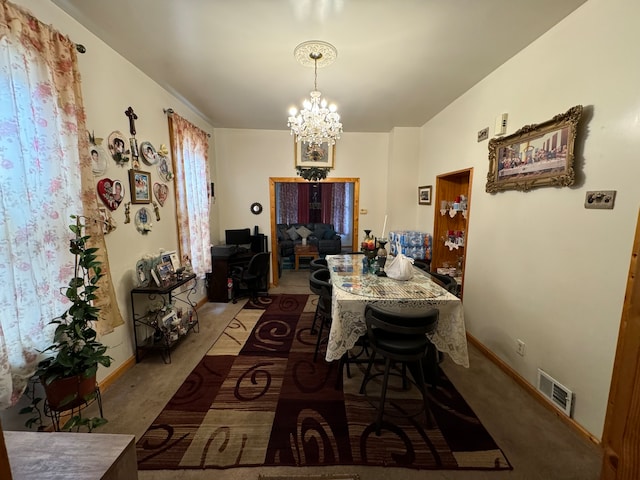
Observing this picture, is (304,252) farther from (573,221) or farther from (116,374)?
(573,221)

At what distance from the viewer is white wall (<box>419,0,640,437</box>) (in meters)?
1.51

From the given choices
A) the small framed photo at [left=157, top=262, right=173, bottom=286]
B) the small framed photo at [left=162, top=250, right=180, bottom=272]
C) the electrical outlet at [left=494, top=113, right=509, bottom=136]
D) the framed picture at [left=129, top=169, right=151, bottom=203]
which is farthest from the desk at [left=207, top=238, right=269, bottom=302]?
the electrical outlet at [left=494, top=113, right=509, bottom=136]

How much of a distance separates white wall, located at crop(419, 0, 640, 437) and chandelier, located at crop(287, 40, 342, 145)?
63.2 inches

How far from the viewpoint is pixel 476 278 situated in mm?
2875

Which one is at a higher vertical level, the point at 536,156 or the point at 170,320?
the point at 536,156

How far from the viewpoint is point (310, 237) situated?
759cm

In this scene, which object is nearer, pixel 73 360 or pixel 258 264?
pixel 73 360

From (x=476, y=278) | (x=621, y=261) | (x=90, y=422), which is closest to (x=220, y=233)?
(x=90, y=422)

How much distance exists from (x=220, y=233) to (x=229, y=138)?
1.71m

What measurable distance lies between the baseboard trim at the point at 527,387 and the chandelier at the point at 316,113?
2.68 meters

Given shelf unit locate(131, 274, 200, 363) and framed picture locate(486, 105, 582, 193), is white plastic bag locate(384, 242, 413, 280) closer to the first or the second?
framed picture locate(486, 105, 582, 193)

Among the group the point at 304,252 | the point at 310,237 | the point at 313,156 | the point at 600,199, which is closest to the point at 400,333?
the point at 600,199

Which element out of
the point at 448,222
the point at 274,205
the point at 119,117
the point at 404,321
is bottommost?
the point at 404,321

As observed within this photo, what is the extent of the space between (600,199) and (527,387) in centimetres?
156
